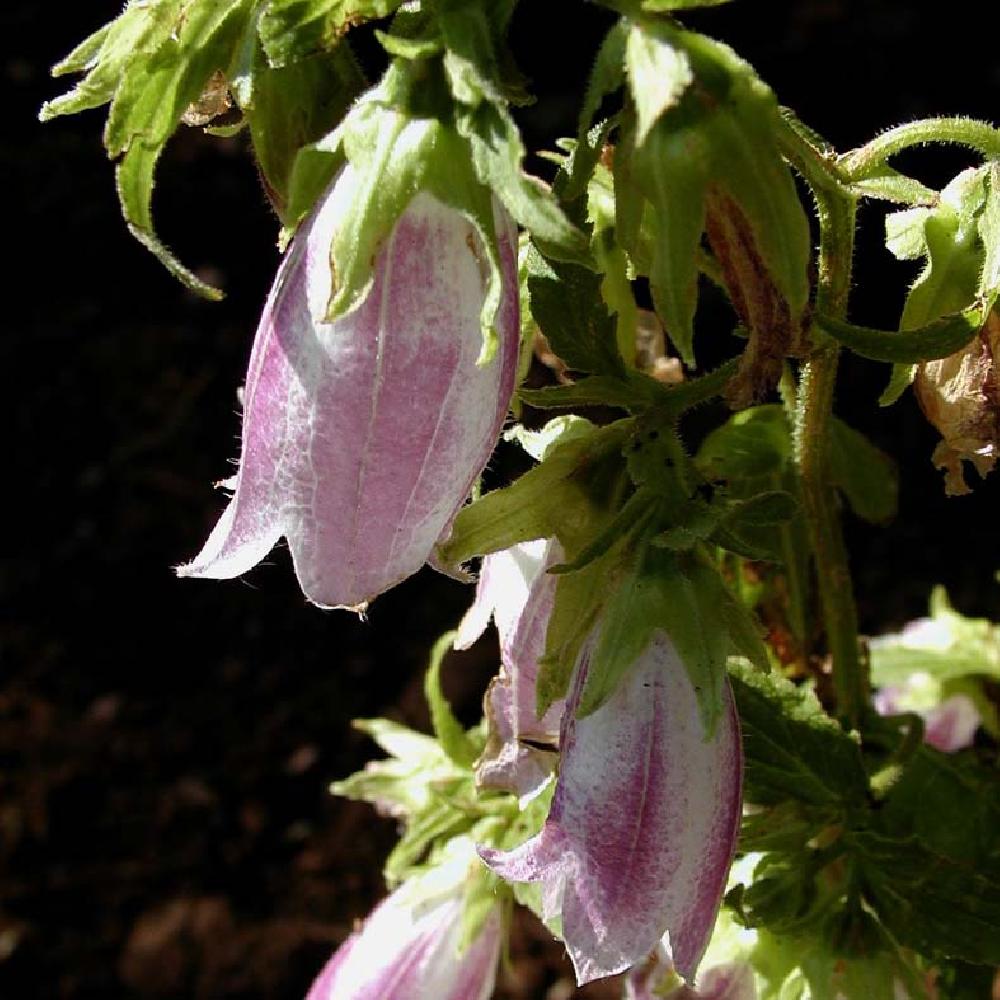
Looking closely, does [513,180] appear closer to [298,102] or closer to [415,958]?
[298,102]

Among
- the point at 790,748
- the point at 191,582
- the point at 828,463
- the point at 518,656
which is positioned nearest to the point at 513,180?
the point at 518,656

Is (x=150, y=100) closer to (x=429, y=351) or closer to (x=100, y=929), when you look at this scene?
(x=429, y=351)

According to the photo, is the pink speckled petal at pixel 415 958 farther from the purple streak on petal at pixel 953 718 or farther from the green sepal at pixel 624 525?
the purple streak on petal at pixel 953 718

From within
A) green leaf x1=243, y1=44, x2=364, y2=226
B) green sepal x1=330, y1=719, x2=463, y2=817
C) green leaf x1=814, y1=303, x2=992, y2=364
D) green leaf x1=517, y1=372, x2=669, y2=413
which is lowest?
green sepal x1=330, y1=719, x2=463, y2=817

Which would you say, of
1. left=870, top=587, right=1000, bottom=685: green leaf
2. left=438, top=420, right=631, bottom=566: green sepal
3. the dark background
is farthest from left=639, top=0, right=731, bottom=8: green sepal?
the dark background

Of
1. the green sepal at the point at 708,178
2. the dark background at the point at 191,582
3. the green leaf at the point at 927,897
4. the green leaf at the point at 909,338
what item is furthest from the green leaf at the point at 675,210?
the dark background at the point at 191,582

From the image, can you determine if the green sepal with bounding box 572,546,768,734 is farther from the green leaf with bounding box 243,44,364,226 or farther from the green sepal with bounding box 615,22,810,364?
the green leaf with bounding box 243,44,364,226

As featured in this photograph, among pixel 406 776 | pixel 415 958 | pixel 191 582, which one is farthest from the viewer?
pixel 191 582
